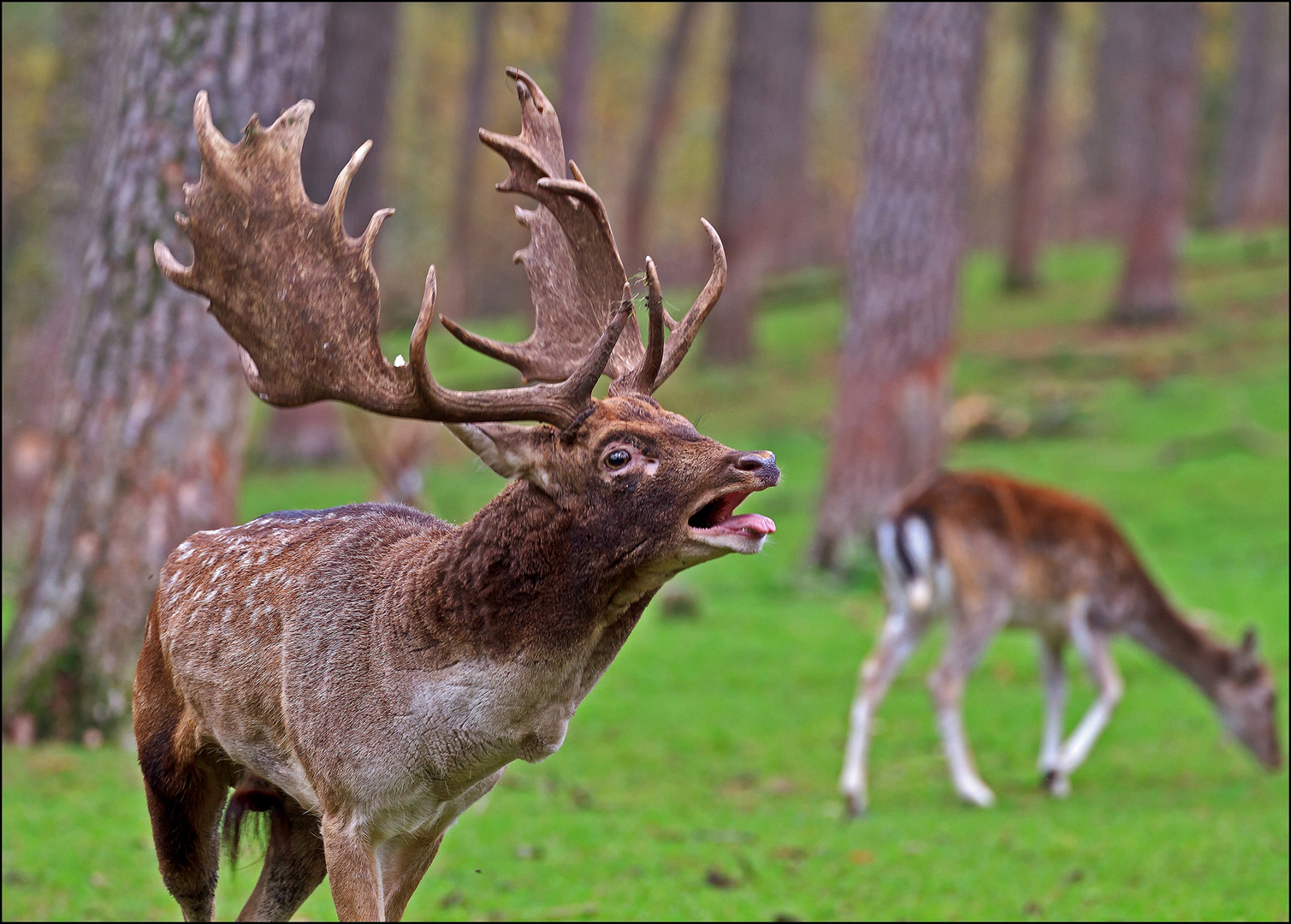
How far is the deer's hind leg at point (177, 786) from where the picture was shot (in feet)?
15.5

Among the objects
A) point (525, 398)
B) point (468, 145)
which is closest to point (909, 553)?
point (525, 398)

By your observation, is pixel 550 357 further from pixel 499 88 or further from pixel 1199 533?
pixel 499 88

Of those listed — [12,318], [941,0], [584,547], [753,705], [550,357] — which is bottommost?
[753,705]

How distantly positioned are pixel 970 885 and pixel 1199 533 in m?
8.53

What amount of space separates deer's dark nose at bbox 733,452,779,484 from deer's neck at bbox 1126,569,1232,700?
697 cm

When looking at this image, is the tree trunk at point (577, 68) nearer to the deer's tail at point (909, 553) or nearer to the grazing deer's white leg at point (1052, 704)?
the deer's tail at point (909, 553)

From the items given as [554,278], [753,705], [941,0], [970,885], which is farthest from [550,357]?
[941,0]

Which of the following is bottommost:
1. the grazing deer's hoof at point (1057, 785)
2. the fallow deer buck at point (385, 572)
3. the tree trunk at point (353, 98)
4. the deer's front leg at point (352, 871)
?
the grazing deer's hoof at point (1057, 785)

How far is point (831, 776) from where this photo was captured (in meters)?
9.31

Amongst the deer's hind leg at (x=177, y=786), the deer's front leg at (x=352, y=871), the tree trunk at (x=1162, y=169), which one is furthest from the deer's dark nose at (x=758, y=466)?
the tree trunk at (x=1162, y=169)

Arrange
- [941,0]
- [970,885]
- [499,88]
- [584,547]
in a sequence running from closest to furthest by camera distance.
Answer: [584,547], [970,885], [941,0], [499,88]

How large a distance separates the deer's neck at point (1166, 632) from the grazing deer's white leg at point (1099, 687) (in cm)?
36

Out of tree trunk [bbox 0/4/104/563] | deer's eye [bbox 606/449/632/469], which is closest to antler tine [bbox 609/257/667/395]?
deer's eye [bbox 606/449/632/469]

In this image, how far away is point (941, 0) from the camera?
13.7 m
